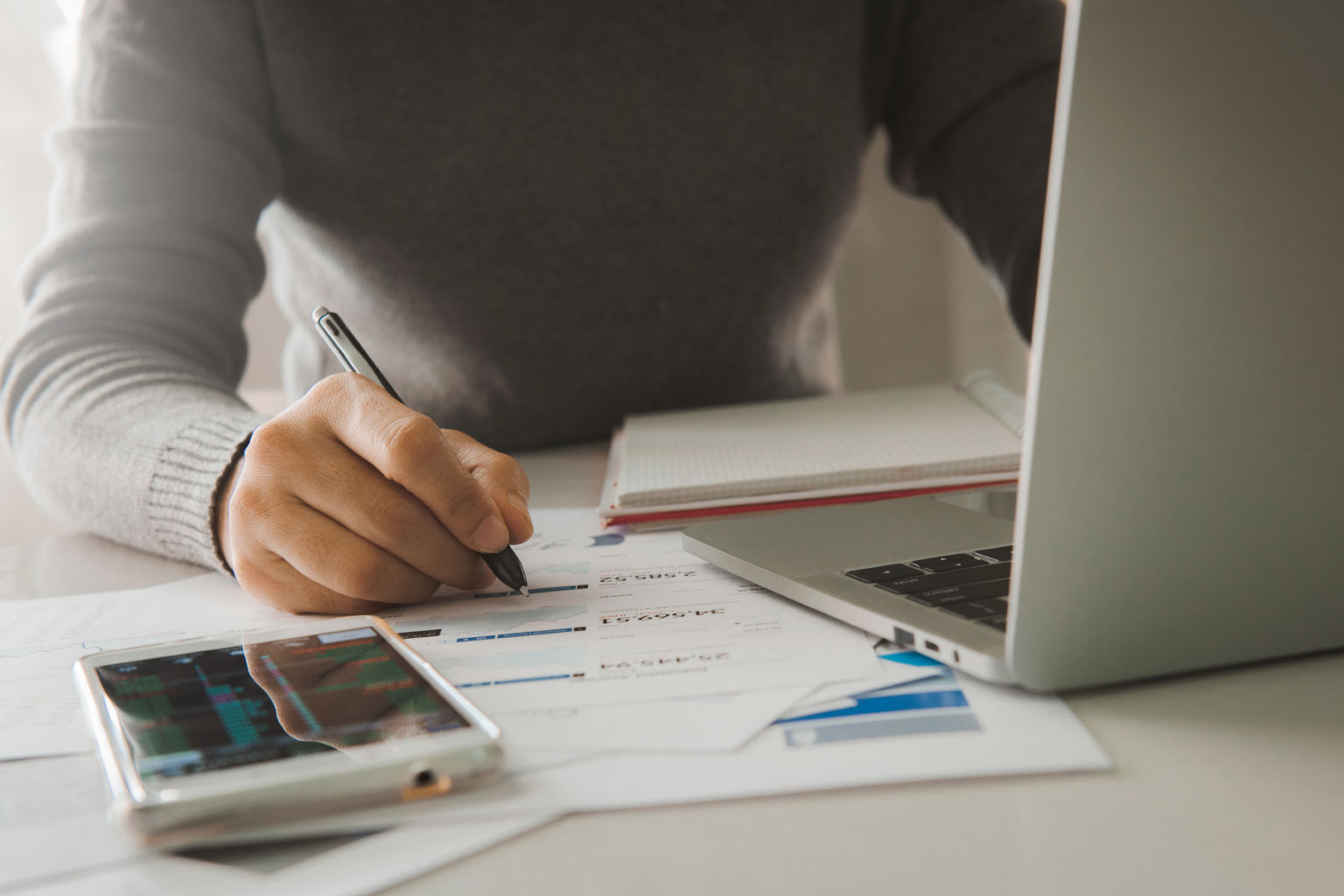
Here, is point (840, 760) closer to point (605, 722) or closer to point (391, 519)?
point (605, 722)

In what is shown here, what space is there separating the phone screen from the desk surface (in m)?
0.06

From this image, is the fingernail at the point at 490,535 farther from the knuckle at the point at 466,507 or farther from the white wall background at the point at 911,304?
the white wall background at the point at 911,304

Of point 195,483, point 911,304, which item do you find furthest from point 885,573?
point 911,304

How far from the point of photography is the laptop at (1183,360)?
0.72 ft

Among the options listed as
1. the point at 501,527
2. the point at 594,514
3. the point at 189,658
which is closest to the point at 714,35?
the point at 594,514

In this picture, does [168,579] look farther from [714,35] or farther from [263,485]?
[714,35]

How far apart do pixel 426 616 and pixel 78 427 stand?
0.35 metres

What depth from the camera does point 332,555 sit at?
402 mm

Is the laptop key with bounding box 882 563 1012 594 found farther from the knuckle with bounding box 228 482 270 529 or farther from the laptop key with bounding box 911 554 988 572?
the knuckle with bounding box 228 482 270 529

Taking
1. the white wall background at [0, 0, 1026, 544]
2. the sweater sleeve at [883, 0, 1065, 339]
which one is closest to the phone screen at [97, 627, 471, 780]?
the sweater sleeve at [883, 0, 1065, 339]

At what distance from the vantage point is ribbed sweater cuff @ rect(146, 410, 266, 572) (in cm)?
50

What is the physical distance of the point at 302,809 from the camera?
23 cm

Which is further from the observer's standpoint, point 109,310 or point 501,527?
point 109,310

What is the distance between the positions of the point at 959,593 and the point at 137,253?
0.69 meters
